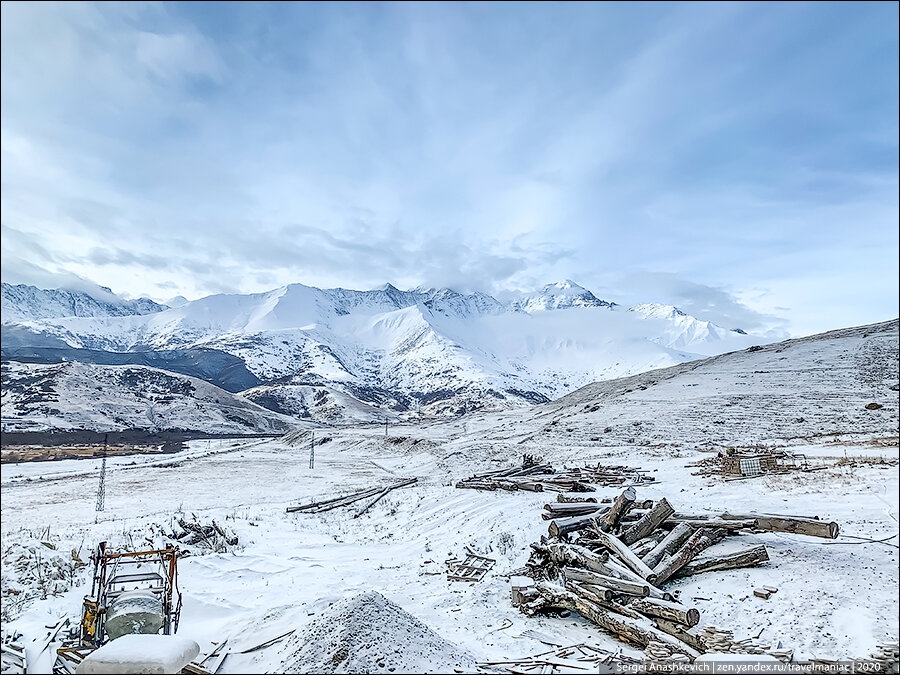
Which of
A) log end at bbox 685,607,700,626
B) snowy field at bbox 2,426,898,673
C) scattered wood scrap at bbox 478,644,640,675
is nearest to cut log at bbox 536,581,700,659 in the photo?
snowy field at bbox 2,426,898,673

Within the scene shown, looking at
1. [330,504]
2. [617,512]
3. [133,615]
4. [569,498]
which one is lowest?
[330,504]

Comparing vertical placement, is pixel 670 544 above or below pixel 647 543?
above

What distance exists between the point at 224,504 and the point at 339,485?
7762 mm

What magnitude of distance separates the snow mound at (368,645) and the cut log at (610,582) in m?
3.16

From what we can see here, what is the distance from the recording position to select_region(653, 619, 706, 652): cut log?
7257 millimetres

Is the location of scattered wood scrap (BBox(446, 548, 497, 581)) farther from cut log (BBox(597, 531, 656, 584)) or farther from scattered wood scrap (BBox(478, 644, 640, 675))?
scattered wood scrap (BBox(478, 644, 640, 675))

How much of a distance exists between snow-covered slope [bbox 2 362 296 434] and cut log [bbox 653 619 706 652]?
123 ft

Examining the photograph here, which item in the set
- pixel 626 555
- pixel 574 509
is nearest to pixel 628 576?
pixel 626 555

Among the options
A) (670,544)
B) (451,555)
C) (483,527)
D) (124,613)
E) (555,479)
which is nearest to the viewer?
(124,613)

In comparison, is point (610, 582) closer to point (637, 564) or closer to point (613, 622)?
point (613, 622)

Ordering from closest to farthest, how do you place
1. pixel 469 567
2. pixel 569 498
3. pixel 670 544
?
pixel 670 544
pixel 469 567
pixel 569 498

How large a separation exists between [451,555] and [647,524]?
5852 millimetres

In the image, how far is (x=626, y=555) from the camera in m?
10.3

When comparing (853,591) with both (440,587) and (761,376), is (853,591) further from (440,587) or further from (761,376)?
(761,376)
